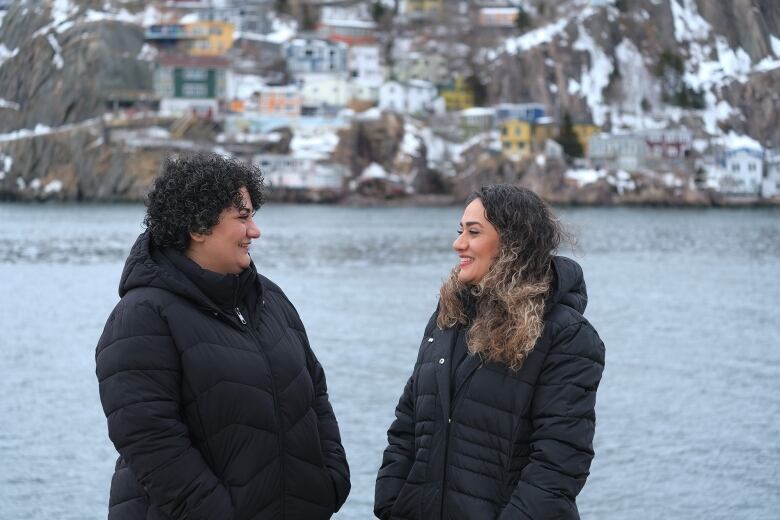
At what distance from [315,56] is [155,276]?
100599 mm

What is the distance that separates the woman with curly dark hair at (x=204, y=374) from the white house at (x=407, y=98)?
9238 cm

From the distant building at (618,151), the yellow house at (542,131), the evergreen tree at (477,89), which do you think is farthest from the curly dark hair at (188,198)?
the evergreen tree at (477,89)

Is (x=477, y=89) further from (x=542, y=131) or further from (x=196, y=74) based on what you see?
(x=196, y=74)

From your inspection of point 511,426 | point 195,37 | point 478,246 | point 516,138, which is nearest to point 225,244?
point 478,246

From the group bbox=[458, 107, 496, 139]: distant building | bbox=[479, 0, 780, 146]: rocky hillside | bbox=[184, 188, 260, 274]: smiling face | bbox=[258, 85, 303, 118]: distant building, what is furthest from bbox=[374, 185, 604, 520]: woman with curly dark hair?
bbox=[479, 0, 780, 146]: rocky hillside

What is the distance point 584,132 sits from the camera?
324ft

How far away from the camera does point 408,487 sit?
3.80 metres

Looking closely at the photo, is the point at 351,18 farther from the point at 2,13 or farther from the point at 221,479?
the point at 221,479

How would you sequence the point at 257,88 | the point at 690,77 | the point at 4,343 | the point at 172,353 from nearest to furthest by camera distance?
the point at 172,353
the point at 4,343
the point at 257,88
the point at 690,77

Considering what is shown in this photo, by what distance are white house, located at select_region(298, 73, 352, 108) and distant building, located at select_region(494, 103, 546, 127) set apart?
11963 millimetres

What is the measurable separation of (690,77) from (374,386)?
10418 cm

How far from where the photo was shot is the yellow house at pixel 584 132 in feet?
317

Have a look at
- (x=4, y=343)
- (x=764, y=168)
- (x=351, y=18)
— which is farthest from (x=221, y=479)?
(x=351, y=18)

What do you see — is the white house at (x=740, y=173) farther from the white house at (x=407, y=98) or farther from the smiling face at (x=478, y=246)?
the smiling face at (x=478, y=246)
